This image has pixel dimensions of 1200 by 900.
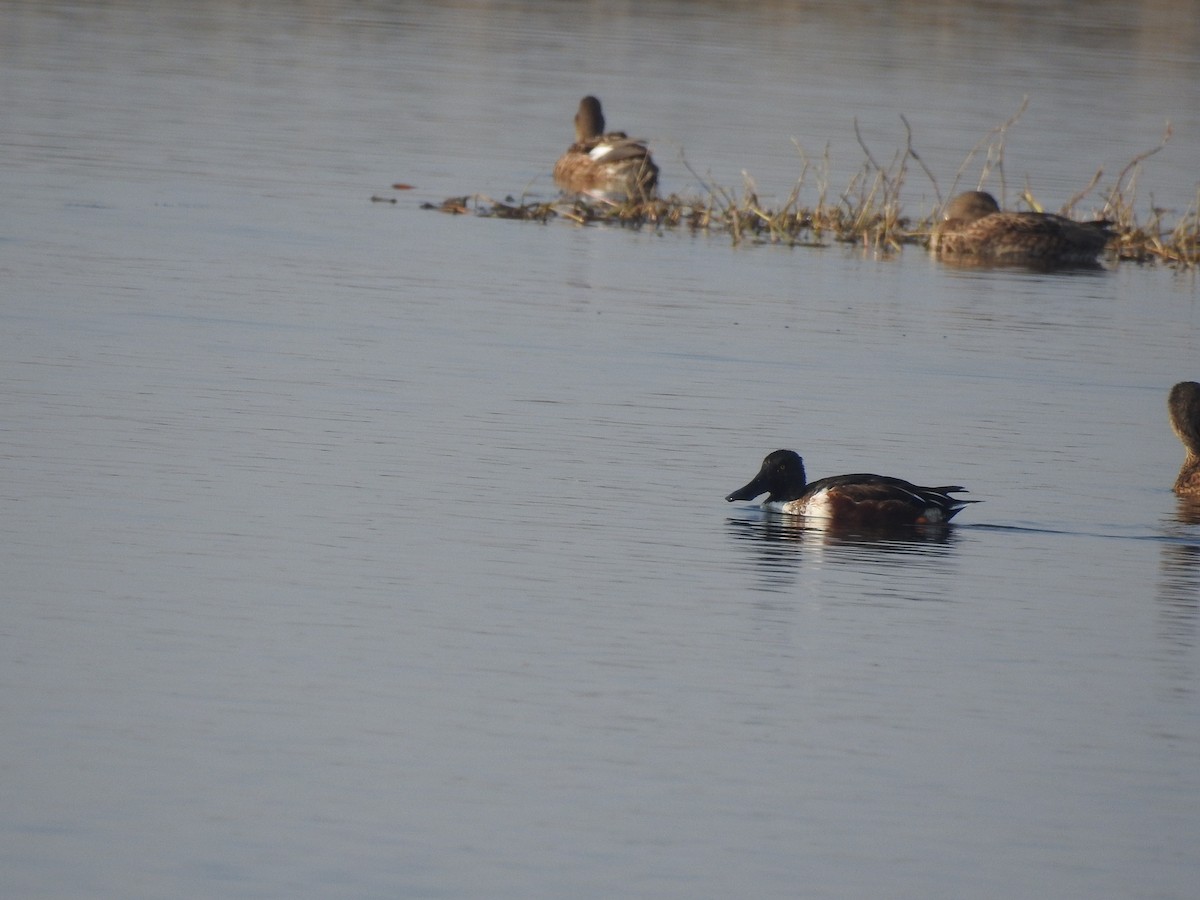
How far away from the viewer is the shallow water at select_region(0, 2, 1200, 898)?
7.00 metres

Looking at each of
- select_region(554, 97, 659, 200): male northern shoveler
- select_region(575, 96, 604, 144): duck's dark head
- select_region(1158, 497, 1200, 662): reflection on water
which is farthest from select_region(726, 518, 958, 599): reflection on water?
select_region(575, 96, 604, 144): duck's dark head

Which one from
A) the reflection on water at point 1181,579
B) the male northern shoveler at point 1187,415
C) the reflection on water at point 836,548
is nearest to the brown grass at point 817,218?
the male northern shoveler at point 1187,415

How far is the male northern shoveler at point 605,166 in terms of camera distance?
84.8ft

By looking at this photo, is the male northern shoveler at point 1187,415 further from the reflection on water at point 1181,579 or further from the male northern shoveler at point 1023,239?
the male northern shoveler at point 1023,239

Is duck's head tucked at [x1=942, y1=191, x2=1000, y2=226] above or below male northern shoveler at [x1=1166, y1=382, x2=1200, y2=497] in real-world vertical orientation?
above

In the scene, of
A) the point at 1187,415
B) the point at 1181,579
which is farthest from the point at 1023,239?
the point at 1181,579

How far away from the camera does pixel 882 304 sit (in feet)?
62.4

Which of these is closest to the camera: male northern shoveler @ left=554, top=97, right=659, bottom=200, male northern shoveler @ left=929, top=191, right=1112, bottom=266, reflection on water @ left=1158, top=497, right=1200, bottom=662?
reflection on water @ left=1158, top=497, right=1200, bottom=662

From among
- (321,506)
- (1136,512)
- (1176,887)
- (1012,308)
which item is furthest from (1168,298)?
(1176,887)

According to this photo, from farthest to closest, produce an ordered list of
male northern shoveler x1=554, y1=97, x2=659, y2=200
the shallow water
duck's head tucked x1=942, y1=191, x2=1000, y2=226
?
male northern shoveler x1=554, y1=97, x2=659, y2=200 → duck's head tucked x1=942, y1=191, x2=1000, y2=226 → the shallow water

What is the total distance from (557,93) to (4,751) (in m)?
29.8

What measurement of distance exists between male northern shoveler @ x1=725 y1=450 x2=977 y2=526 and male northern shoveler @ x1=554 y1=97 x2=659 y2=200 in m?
14.0

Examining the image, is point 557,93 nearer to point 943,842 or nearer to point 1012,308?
point 1012,308

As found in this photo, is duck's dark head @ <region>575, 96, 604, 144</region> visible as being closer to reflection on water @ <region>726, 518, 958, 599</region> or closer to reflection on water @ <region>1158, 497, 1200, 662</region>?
reflection on water @ <region>1158, 497, 1200, 662</region>
